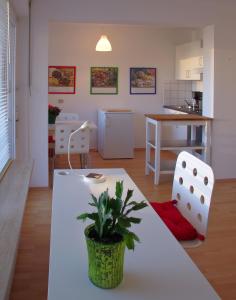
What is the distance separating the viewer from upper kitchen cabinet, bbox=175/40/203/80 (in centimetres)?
657

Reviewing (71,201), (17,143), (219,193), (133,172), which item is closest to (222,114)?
(219,193)

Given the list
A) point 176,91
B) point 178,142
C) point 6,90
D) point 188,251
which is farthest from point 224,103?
point 6,90

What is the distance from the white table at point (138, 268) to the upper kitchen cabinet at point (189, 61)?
522 centimetres

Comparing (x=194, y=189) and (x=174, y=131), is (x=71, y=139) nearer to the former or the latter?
(x=194, y=189)

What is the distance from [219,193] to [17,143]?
2.56 metres

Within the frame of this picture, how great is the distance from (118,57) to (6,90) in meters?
4.07

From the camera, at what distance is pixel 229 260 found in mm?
2992

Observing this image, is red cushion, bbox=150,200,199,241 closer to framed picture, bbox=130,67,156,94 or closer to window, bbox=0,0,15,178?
window, bbox=0,0,15,178

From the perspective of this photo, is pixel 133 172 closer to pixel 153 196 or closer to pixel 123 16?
pixel 153 196

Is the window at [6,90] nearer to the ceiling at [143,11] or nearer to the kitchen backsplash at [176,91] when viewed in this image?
the ceiling at [143,11]

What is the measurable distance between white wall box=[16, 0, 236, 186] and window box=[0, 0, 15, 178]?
0.43 meters

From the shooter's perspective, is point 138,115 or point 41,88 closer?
point 41,88

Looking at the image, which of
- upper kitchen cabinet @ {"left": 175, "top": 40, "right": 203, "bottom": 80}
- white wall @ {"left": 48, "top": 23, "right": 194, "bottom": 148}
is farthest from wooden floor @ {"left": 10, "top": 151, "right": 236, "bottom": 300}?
white wall @ {"left": 48, "top": 23, "right": 194, "bottom": 148}

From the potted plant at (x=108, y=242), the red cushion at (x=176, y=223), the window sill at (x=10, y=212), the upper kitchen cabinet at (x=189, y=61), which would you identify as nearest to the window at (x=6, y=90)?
the window sill at (x=10, y=212)
